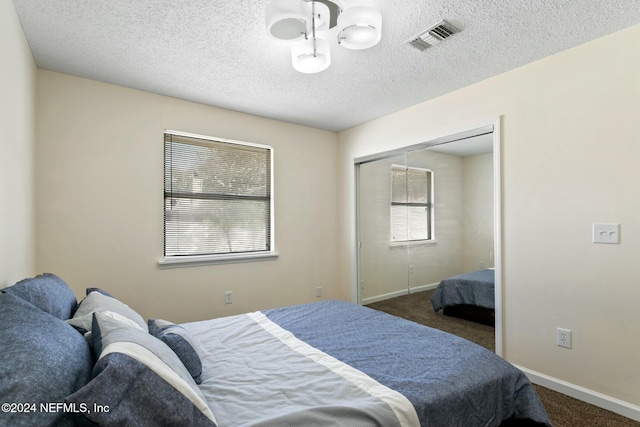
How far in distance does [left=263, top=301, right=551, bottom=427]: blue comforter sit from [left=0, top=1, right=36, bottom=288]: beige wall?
1.68 m

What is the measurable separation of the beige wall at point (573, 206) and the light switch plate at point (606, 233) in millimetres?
34

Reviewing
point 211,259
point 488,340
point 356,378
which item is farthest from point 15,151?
point 488,340

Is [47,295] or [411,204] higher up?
[411,204]

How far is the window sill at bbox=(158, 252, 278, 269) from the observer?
313 cm

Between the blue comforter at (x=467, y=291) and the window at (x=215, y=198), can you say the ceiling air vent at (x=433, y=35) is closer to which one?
the blue comforter at (x=467, y=291)

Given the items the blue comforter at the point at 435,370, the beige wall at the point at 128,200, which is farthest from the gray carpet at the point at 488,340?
the beige wall at the point at 128,200

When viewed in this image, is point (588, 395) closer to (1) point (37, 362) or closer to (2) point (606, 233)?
(2) point (606, 233)

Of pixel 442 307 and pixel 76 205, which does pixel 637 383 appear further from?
pixel 76 205

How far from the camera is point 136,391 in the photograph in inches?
33.6

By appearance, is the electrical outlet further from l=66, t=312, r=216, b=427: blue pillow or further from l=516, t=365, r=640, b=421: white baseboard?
l=66, t=312, r=216, b=427: blue pillow

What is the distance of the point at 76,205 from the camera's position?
8.92 feet

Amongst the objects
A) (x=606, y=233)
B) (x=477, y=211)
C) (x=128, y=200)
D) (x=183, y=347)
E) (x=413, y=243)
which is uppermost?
(x=128, y=200)

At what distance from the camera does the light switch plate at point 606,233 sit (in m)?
2.10

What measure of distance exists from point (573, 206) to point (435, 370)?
5.70 ft
